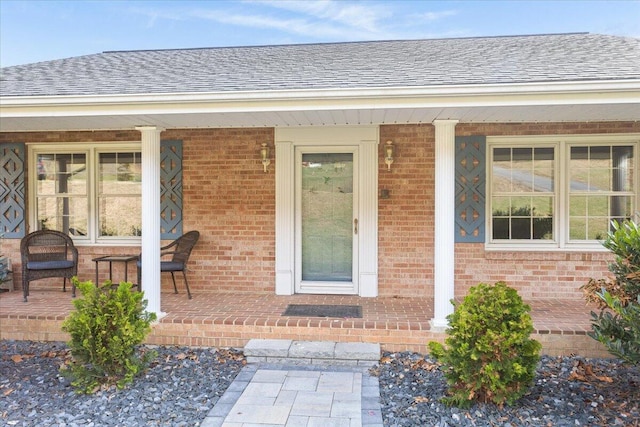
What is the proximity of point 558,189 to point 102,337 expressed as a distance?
564cm

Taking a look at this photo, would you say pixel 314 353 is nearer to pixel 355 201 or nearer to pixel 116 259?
pixel 355 201

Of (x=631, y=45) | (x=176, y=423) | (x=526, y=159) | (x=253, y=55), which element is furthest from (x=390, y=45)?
(x=176, y=423)

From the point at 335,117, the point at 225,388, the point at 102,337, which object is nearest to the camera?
the point at 102,337

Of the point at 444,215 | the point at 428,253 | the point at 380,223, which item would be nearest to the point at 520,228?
the point at 428,253

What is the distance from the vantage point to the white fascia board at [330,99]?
3767 mm

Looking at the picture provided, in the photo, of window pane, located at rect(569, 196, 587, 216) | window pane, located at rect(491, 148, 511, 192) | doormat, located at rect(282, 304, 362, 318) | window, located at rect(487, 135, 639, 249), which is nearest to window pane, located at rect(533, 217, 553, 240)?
window, located at rect(487, 135, 639, 249)

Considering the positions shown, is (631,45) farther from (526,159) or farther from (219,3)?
(219,3)

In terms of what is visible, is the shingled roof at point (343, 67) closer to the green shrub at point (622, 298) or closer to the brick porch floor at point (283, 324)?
the green shrub at point (622, 298)

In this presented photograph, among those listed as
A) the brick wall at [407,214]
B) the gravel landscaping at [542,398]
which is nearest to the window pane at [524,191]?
the brick wall at [407,214]

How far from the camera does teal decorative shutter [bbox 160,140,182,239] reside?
20.1 ft

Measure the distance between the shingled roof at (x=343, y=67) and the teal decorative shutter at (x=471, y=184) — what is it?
1111mm

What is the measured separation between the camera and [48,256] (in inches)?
245

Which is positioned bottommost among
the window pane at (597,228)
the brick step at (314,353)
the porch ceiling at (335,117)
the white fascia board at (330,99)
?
the brick step at (314,353)

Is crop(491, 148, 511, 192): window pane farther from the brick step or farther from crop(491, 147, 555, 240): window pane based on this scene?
the brick step
